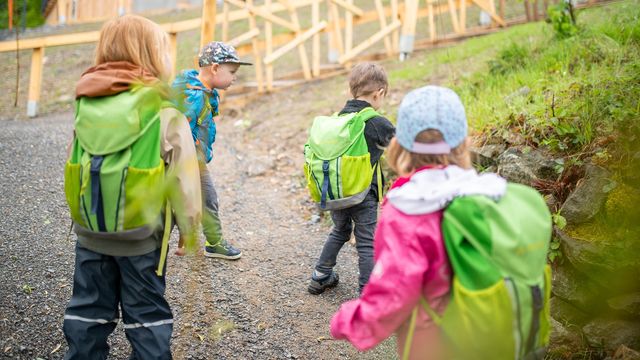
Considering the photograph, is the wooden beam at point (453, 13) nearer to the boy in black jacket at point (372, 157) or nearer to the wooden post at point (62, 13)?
the boy in black jacket at point (372, 157)

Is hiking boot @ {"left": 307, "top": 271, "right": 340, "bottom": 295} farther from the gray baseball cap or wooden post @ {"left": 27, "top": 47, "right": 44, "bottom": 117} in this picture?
wooden post @ {"left": 27, "top": 47, "right": 44, "bottom": 117}

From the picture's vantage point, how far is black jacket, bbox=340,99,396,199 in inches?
127

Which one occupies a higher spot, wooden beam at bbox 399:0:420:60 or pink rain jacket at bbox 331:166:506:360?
wooden beam at bbox 399:0:420:60

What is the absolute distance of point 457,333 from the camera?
1.79 meters

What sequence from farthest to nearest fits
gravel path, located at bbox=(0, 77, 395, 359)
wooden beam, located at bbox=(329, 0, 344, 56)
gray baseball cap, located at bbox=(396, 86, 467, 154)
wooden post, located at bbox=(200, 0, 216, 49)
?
wooden beam, located at bbox=(329, 0, 344, 56)
wooden post, located at bbox=(200, 0, 216, 49)
gravel path, located at bbox=(0, 77, 395, 359)
gray baseball cap, located at bbox=(396, 86, 467, 154)

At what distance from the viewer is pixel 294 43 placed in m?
8.70

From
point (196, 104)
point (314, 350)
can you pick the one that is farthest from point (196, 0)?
point (314, 350)

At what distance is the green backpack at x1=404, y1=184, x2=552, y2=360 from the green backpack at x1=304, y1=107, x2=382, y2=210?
4.62ft

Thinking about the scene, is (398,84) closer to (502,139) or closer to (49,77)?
(502,139)

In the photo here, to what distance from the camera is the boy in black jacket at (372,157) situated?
10.6 ft

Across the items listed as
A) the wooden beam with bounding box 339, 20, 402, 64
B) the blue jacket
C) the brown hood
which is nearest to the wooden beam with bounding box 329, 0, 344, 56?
the wooden beam with bounding box 339, 20, 402, 64

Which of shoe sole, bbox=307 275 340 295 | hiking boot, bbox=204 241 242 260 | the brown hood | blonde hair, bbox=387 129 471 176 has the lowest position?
shoe sole, bbox=307 275 340 295

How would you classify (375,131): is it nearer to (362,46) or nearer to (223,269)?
(223,269)

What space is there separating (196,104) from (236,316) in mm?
1393
